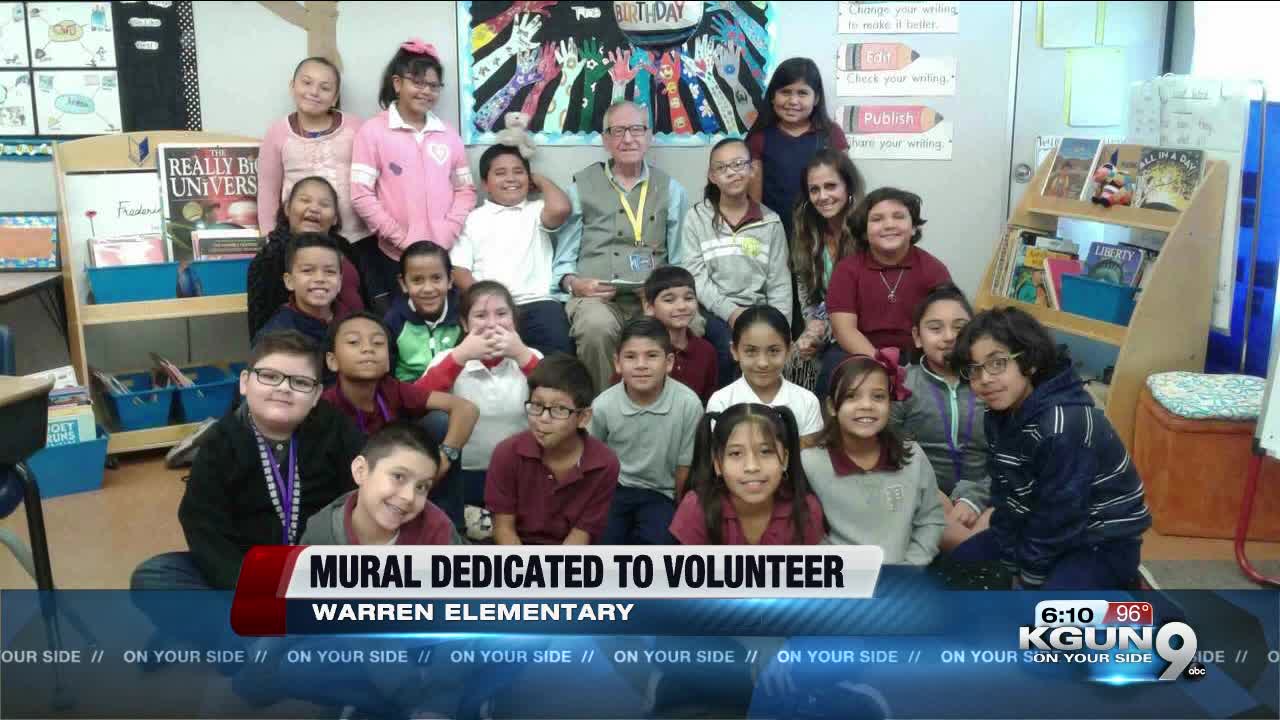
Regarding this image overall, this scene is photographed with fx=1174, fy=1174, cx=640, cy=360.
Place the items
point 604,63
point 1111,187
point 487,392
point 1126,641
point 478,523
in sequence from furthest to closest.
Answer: point 604,63, point 1111,187, point 487,392, point 478,523, point 1126,641

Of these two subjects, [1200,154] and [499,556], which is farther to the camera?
[1200,154]


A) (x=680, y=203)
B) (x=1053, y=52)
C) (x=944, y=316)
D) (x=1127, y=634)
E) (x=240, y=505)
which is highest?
(x=1053, y=52)

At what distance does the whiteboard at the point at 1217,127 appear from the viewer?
146 inches

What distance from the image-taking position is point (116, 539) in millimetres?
3414

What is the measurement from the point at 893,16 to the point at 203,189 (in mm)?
2634

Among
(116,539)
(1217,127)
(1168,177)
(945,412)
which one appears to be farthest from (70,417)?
(1217,127)

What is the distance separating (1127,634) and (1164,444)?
1.32 meters

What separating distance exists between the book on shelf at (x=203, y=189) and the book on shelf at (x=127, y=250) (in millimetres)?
55

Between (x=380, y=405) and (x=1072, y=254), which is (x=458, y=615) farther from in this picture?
(x=1072, y=254)

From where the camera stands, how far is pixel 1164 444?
351 centimetres

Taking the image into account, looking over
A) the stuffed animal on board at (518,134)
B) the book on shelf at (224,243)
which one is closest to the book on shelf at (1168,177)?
the stuffed animal on board at (518,134)

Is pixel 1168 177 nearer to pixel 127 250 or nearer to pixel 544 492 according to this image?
pixel 544 492

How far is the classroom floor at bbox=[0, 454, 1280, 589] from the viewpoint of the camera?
10.4ft

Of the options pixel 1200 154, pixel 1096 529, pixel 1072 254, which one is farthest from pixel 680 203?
pixel 1096 529
